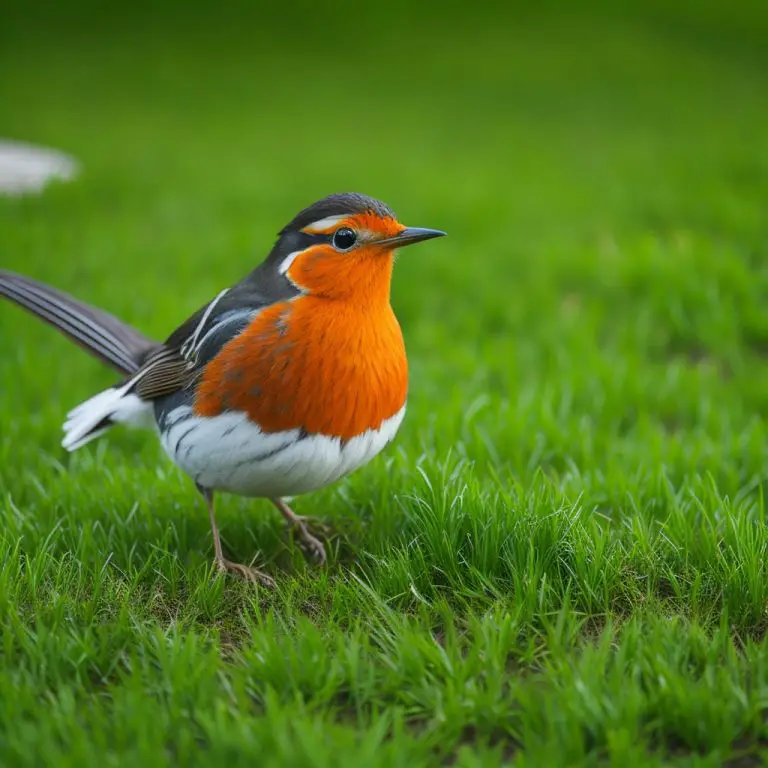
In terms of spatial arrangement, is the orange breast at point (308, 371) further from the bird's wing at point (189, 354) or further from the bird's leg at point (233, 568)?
the bird's leg at point (233, 568)

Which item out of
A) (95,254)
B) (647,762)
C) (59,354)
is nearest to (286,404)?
(647,762)

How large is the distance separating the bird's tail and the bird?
0.49m

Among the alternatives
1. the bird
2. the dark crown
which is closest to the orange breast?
the bird

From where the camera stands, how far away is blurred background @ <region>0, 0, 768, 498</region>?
568 centimetres

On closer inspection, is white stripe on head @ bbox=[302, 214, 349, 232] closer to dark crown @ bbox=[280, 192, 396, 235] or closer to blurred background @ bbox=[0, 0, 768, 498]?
dark crown @ bbox=[280, 192, 396, 235]

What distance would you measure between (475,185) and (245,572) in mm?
7151

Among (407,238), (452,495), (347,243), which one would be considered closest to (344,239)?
(347,243)

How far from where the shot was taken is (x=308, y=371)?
134 inches

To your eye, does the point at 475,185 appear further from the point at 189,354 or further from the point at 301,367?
the point at 301,367

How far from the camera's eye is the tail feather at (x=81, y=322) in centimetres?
423

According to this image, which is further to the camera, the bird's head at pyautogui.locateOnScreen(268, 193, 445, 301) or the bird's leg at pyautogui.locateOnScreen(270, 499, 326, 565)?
the bird's leg at pyautogui.locateOnScreen(270, 499, 326, 565)

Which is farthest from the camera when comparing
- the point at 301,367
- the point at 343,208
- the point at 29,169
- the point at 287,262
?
the point at 29,169

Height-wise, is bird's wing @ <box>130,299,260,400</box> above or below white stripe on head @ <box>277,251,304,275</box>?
below

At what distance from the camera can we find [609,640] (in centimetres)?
288
